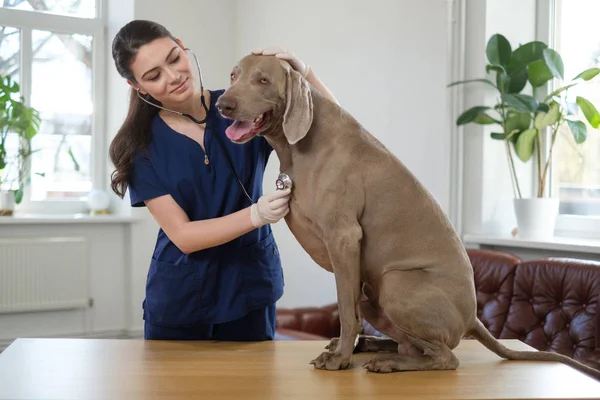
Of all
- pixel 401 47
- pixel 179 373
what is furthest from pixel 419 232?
pixel 401 47

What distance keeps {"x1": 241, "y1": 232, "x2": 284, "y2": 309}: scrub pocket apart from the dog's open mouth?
1.64ft

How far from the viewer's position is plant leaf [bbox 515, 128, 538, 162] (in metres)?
3.59

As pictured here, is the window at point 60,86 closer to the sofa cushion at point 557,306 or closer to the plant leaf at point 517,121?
the plant leaf at point 517,121

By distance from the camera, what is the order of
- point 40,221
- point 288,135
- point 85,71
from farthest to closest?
1. point 85,71
2. point 40,221
3. point 288,135

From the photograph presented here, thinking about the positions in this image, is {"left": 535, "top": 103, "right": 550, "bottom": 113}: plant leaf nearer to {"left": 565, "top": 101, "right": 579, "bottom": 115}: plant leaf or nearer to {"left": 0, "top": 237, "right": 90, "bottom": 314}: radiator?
{"left": 565, "top": 101, "right": 579, "bottom": 115}: plant leaf

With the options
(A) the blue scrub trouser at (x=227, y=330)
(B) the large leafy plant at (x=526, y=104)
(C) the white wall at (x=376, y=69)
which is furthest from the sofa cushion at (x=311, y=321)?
(A) the blue scrub trouser at (x=227, y=330)

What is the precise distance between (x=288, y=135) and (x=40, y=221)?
344 centimetres

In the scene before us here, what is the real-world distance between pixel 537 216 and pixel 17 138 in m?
3.29

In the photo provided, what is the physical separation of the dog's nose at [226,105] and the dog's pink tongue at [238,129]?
0.20ft

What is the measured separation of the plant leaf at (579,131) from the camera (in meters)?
3.37

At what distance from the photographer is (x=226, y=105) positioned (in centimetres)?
147

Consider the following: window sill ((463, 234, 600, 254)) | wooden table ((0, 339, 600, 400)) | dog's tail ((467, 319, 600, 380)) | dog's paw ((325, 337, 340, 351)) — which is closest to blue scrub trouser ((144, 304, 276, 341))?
wooden table ((0, 339, 600, 400))

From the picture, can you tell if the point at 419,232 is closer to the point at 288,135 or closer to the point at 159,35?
the point at 288,135

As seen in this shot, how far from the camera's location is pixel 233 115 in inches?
58.4
